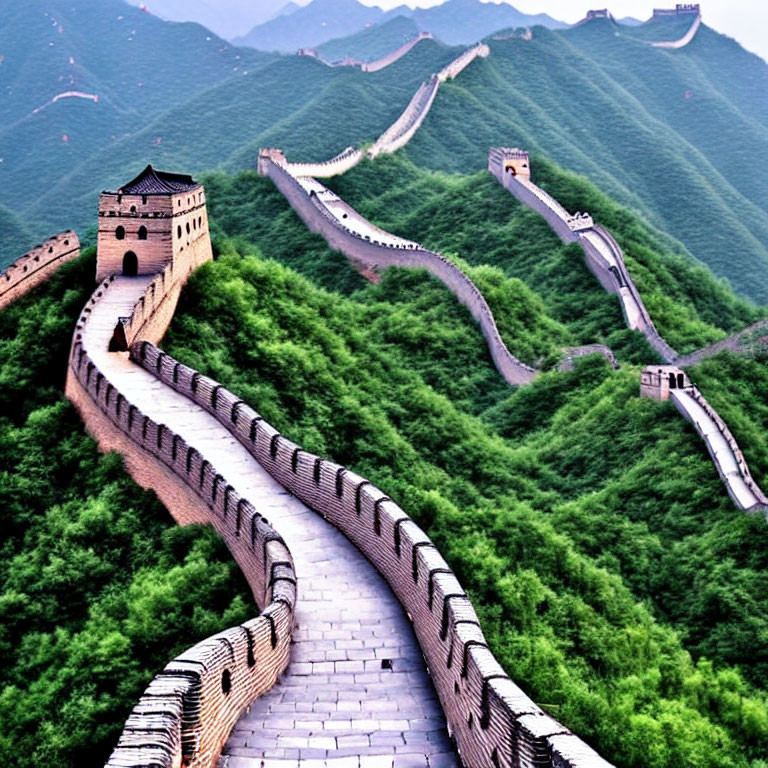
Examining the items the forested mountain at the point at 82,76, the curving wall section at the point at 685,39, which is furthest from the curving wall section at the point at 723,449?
the curving wall section at the point at 685,39

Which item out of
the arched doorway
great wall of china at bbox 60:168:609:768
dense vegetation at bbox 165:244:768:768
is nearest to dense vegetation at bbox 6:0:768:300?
dense vegetation at bbox 165:244:768:768

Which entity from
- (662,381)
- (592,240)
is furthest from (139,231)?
(592,240)

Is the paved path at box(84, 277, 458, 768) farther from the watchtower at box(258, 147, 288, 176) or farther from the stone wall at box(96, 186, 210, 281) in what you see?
the watchtower at box(258, 147, 288, 176)

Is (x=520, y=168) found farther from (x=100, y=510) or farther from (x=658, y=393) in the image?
(x=100, y=510)

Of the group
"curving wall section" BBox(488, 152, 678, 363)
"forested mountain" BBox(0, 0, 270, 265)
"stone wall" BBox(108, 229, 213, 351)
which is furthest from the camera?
"forested mountain" BBox(0, 0, 270, 265)

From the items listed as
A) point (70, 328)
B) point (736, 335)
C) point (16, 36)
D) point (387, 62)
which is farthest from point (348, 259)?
point (16, 36)
